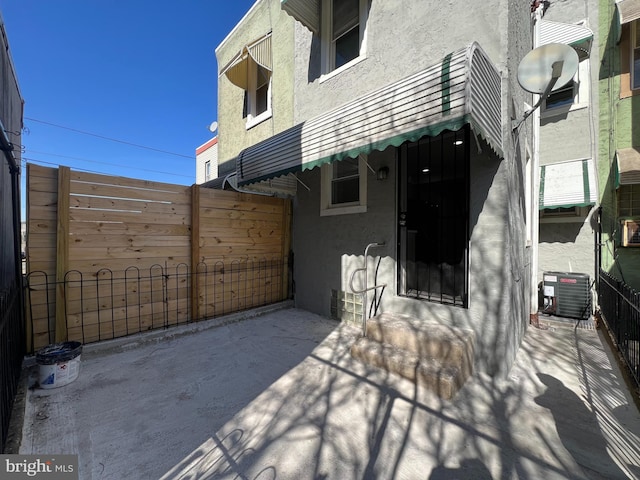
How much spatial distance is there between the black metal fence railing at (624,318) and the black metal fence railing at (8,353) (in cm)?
592

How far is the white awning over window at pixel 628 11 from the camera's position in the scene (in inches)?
208

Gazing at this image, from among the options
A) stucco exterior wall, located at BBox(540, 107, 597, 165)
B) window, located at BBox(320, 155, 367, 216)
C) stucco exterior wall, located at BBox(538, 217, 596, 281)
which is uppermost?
stucco exterior wall, located at BBox(540, 107, 597, 165)

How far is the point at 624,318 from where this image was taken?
371cm

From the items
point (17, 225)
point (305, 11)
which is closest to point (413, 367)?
point (17, 225)

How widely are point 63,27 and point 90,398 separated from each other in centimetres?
1152

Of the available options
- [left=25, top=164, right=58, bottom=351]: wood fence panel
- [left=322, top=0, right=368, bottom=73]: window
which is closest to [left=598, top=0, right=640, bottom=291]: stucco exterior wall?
[left=322, top=0, right=368, bottom=73]: window

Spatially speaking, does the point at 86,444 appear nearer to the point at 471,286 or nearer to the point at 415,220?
the point at 471,286

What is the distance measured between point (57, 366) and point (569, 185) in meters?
9.65

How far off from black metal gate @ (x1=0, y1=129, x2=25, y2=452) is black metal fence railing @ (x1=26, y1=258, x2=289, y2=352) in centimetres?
23

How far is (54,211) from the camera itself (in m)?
3.62

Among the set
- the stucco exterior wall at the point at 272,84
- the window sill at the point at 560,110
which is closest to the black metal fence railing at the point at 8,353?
the stucco exterior wall at the point at 272,84

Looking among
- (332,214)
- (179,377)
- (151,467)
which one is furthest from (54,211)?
(332,214)

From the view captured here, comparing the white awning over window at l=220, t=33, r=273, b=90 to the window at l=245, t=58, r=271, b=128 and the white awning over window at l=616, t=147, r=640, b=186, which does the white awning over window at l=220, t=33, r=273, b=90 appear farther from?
the white awning over window at l=616, t=147, r=640, b=186

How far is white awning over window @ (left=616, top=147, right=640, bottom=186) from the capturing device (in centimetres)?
522
